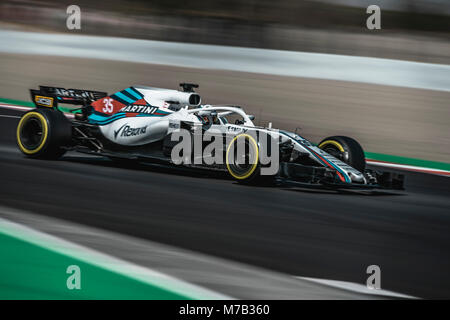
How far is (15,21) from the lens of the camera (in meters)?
23.0

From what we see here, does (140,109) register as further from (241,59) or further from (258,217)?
(241,59)

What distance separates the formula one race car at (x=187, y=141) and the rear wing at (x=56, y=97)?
0.01 m

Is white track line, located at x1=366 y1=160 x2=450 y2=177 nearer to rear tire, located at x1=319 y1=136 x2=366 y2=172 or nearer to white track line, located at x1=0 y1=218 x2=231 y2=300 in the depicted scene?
rear tire, located at x1=319 y1=136 x2=366 y2=172

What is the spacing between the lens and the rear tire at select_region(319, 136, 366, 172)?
8.02m

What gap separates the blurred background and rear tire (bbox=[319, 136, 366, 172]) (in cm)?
403

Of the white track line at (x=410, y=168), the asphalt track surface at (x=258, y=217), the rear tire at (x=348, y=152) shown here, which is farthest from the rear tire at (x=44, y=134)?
the white track line at (x=410, y=168)

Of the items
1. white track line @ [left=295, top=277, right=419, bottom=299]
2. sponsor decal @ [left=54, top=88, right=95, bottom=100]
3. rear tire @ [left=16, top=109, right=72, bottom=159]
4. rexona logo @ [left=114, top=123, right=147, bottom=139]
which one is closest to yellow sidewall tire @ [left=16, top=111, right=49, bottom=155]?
rear tire @ [left=16, top=109, right=72, bottom=159]

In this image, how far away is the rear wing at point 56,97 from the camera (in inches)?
358

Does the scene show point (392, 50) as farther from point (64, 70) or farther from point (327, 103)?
point (64, 70)

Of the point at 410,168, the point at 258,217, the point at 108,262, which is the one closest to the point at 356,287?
the point at 108,262

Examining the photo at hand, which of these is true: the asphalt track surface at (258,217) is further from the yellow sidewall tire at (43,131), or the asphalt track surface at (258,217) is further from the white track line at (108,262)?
the white track line at (108,262)

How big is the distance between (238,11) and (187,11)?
108 inches

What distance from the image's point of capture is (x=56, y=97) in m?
9.09
